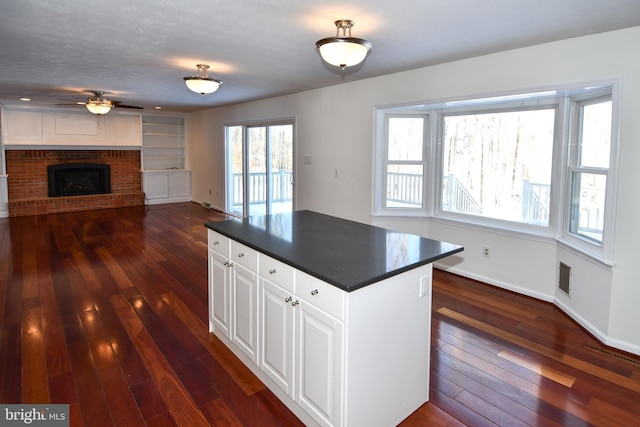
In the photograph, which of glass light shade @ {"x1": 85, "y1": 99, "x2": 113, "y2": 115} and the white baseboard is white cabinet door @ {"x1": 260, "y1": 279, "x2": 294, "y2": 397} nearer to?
the white baseboard

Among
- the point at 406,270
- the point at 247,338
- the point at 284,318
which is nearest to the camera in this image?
the point at 406,270

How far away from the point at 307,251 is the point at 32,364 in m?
2.04

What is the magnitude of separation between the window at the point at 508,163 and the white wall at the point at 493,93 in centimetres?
13

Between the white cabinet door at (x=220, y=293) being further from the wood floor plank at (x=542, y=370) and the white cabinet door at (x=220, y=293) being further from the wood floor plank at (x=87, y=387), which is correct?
the wood floor plank at (x=542, y=370)

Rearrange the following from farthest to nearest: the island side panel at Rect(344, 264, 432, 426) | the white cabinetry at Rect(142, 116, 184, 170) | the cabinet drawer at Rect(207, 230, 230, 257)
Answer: the white cabinetry at Rect(142, 116, 184, 170), the cabinet drawer at Rect(207, 230, 230, 257), the island side panel at Rect(344, 264, 432, 426)

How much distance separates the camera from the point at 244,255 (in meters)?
2.51

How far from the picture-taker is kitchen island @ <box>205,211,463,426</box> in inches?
71.4

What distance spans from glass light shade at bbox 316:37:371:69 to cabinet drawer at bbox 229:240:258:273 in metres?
1.35

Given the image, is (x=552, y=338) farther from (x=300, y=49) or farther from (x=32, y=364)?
(x=32, y=364)

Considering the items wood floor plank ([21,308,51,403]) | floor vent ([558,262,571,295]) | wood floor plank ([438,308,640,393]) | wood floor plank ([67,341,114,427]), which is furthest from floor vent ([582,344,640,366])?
wood floor plank ([21,308,51,403])

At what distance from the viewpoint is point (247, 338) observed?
8.36 ft

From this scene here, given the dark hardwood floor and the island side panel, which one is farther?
the dark hardwood floor

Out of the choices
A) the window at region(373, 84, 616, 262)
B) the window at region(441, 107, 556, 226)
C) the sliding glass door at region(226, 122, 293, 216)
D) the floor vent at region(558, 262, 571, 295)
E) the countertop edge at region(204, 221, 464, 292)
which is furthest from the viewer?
the sliding glass door at region(226, 122, 293, 216)

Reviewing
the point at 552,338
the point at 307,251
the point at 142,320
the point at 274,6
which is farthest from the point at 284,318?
the point at 552,338
